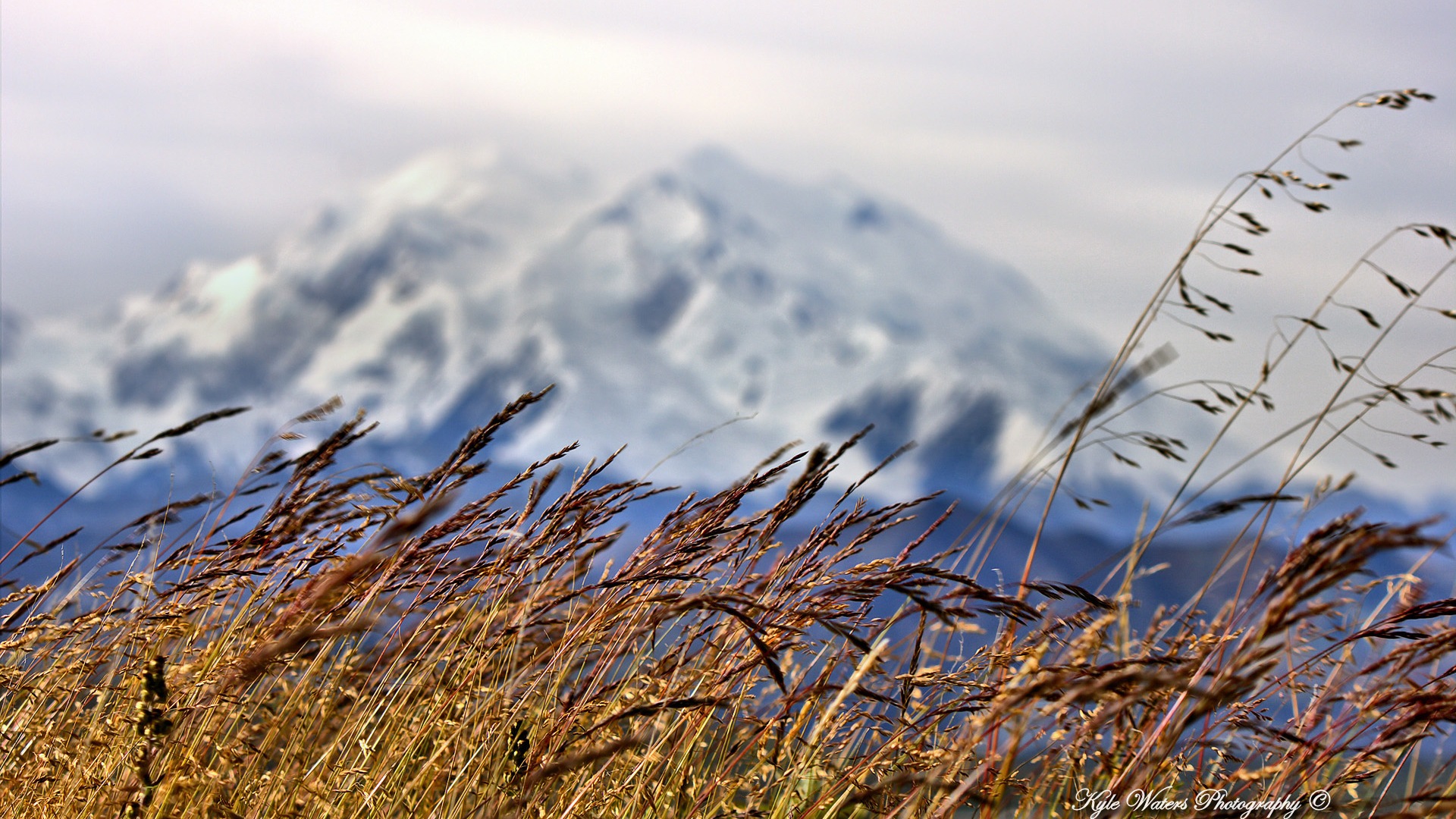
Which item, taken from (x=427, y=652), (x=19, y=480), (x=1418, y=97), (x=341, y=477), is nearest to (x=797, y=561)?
(x=427, y=652)

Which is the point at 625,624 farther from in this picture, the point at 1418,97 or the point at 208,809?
the point at 1418,97

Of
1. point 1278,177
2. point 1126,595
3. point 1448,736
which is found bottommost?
point 1448,736

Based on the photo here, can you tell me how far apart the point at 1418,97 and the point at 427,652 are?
7.43 feet

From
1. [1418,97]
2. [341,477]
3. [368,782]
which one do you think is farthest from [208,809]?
[1418,97]

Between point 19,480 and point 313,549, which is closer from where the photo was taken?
point 19,480

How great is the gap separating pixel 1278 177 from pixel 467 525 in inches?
69.1

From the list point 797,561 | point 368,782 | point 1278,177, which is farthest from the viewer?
point 1278,177

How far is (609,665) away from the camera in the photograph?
5.65ft

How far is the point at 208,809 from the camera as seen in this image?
1.68 metres

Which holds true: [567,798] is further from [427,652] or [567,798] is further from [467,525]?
[467,525]

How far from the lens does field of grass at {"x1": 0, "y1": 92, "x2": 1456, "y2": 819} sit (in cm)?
155

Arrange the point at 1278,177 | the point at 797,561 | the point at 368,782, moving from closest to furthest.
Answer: the point at 368,782, the point at 797,561, the point at 1278,177

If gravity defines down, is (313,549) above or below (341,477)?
below

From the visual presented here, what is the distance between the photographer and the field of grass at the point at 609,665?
1553mm
